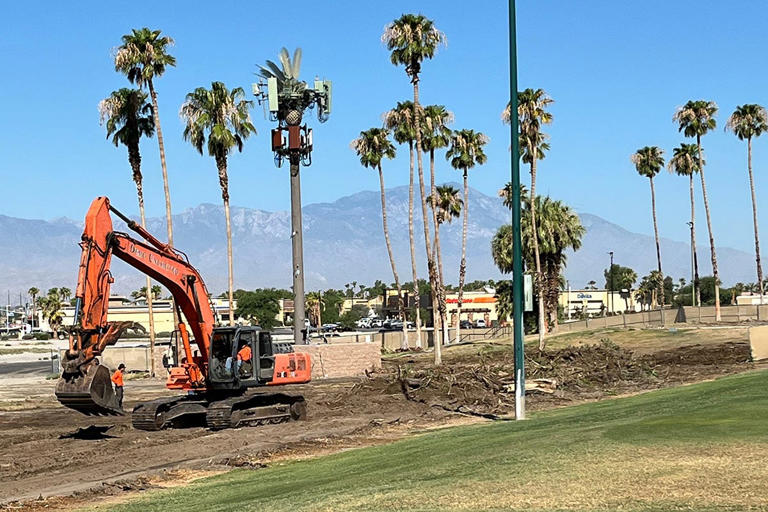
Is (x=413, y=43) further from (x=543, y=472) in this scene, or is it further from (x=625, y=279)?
(x=625, y=279)

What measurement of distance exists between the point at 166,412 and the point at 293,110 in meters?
32.6

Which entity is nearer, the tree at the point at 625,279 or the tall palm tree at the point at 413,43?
the tall palm tree at the point at 413,43

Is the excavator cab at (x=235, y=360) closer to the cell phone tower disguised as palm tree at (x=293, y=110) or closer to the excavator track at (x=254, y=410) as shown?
the excavator track at (x=254, y=410)

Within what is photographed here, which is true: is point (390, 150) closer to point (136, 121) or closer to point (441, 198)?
point (441, 198)

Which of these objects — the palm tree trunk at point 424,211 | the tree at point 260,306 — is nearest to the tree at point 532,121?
the palm tree trunk at point 424,211

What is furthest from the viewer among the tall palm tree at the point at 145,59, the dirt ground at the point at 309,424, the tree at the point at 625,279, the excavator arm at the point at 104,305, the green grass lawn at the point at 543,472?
the tree at the point at 625,279

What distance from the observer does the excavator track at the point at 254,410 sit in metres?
27.6

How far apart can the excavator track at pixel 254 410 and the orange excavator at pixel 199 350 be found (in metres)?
0.02

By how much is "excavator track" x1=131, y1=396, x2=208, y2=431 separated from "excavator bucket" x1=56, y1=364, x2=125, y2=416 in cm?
520

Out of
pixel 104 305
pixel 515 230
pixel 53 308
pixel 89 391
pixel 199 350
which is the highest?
pixel 53 308

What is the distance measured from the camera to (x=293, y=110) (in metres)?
58.2

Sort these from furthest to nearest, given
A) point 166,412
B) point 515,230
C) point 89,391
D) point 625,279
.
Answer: point 625,279, point 166,412, point 515,230, point 89,391

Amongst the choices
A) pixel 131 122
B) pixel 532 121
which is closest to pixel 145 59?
pixel 131 122

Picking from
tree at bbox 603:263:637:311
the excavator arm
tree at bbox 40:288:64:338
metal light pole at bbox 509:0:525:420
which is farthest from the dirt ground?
tree at bbox 603:263:637:311
